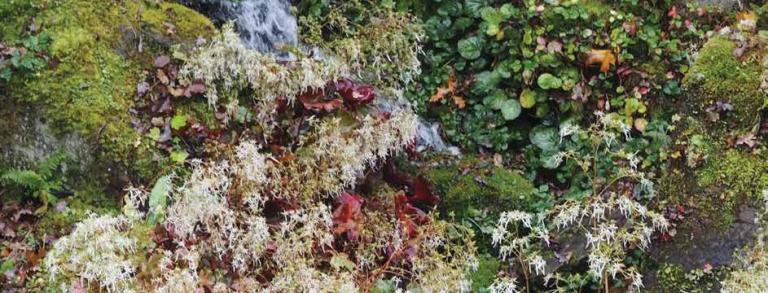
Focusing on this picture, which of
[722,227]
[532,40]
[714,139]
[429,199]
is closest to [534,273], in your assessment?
[429,199]

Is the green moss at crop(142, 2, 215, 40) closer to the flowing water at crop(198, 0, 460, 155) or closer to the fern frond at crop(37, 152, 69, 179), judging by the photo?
the flowing water at crop(198, 0, 460, 155)

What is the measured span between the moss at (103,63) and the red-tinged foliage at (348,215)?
1346 millimetres

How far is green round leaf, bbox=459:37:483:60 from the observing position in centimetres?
670

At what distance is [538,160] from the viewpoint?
6.20 metres

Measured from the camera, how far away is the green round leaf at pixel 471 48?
22.0ft

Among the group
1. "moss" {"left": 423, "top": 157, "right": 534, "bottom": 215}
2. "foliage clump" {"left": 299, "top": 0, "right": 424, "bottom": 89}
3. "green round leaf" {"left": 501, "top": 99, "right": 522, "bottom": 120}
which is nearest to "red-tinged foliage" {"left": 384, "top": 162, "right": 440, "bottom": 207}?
"moss" {"left": 423, "top": 157, "right": 534, "bottom": 215}

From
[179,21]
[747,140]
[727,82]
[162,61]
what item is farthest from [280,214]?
[727,82]

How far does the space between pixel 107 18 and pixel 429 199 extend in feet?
9.45

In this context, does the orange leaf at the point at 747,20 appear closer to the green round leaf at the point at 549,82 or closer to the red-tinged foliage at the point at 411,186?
the green round leaf at the point at 549,82

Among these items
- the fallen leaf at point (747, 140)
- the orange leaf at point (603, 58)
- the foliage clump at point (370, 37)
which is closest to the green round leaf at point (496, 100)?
the foliage clump at point (370, 37)

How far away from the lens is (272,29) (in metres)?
6.18

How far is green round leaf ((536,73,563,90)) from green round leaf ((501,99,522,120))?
0.31 metres

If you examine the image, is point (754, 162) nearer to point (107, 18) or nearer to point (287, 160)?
point (287, 160)

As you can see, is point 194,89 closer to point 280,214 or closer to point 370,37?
point 280,214
